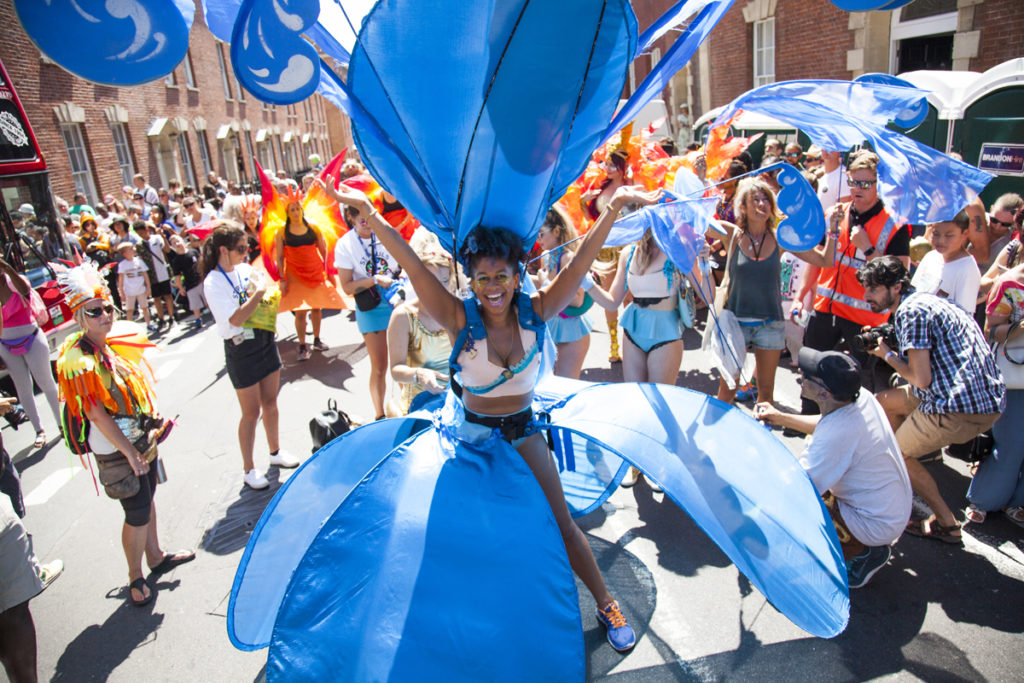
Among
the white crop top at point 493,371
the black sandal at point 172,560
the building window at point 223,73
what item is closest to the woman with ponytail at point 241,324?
the black sandal at point 172,560

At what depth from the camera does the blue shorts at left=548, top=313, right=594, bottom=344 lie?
4.54 m

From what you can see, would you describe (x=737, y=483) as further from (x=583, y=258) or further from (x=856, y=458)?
(x=583, y=258)

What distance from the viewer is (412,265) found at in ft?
7.45

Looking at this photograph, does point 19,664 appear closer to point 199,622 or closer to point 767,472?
point 199,622

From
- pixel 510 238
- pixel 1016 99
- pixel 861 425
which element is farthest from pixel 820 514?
pixel 1016 99

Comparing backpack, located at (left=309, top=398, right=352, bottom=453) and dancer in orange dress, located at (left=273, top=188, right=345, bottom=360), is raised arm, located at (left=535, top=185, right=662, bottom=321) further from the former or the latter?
dancer in orange dress, located at (left=273, top=188, right=345, bottom=360)

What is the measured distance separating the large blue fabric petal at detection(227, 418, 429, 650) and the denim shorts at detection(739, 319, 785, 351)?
274cm

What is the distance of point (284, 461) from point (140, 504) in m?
1.46

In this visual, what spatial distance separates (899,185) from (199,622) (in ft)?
12.8

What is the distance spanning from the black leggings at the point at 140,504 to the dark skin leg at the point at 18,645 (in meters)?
0.68

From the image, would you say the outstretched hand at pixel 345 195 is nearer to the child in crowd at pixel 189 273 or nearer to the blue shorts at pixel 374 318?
the blue shorts at pixel 374 318

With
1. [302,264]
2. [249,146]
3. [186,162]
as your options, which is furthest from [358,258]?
[249,146]

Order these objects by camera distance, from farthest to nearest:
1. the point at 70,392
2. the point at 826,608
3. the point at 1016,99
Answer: the point at 1016,99 → the point at 70,392 → the point at 826,608

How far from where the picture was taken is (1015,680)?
2557 mm
